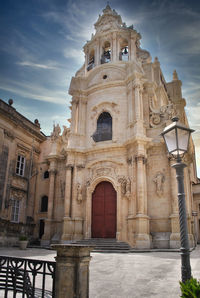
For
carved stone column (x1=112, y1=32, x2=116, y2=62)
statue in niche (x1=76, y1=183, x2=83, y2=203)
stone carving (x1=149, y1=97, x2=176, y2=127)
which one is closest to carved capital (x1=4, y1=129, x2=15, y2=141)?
statue in niche (x1=76, y1=183, x2=83, y2=203)

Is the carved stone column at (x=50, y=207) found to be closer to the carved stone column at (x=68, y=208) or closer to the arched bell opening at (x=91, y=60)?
the carved stone column at (x=68, y=208)

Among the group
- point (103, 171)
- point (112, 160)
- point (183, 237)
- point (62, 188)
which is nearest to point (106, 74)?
point (112, 160)

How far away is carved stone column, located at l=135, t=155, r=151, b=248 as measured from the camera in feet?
50.9

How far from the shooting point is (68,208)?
1878 cm

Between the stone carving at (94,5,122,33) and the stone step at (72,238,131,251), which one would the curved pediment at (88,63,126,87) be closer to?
the stone carving at (94,5,122,33)

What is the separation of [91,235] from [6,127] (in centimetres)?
1047

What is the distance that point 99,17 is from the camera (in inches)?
974

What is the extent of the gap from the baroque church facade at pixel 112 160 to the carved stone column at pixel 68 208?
0.07 metres

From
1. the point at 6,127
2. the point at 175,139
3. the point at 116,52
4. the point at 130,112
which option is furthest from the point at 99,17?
the point at 175,139

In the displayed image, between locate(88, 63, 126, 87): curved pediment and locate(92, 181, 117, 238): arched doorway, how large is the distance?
331 inches

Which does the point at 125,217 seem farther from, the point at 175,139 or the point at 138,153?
the point at 175,139

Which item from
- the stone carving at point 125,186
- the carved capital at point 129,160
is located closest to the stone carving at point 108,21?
the carved capital at point 129,160

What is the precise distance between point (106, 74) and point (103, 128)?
4.67 m

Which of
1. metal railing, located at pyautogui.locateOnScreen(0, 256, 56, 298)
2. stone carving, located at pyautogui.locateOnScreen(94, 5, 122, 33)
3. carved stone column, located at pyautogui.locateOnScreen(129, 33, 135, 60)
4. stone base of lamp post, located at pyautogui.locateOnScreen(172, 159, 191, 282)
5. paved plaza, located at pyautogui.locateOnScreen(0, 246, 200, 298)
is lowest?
paved plaza, located at pyautogui.locateOnScreen(0, 246, 200, 298)
